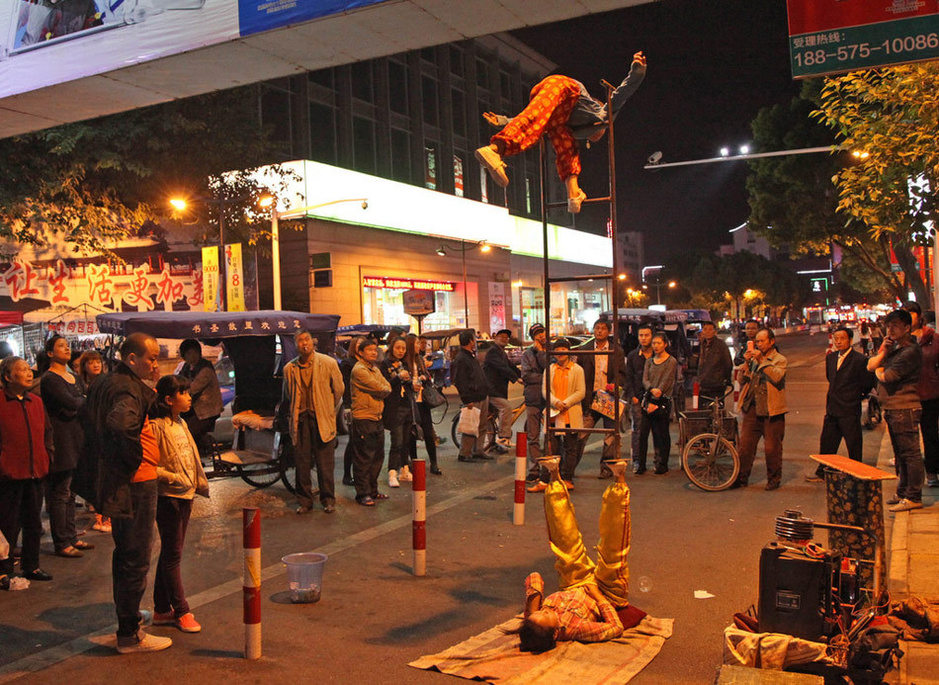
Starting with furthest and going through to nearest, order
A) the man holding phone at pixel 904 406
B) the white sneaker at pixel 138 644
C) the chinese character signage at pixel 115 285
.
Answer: the chinese character signage at pixel 115 285, the man holding phone at pixel 904 406, the white sneaker at pixel 138 644

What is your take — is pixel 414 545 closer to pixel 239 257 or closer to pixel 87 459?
pixel 87 459

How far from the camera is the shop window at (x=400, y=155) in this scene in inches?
1658

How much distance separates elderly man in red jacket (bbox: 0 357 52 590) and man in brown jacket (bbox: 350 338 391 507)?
12.1 ft

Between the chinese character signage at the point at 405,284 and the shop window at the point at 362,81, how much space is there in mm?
9606

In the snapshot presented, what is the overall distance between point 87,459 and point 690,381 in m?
13.7

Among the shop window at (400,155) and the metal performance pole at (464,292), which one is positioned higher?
the shop window at (400,155)

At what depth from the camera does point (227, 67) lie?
7.93 metres

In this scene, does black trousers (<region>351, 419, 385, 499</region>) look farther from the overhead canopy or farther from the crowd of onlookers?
the overhead canopy

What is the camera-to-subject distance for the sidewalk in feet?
14.7

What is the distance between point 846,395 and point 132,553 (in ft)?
26.0

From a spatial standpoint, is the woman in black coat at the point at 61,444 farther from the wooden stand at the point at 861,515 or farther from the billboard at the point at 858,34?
the billboard at the point at 858,34

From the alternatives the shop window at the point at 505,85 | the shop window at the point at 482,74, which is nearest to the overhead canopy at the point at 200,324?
the shop window at the point at 482,74

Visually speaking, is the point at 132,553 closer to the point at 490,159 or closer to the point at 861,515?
the point at 490,159

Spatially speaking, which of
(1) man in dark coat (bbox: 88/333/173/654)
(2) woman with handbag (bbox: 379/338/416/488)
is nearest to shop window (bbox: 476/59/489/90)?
(2) woman with handbag (bbox: 379/338/416/488)
